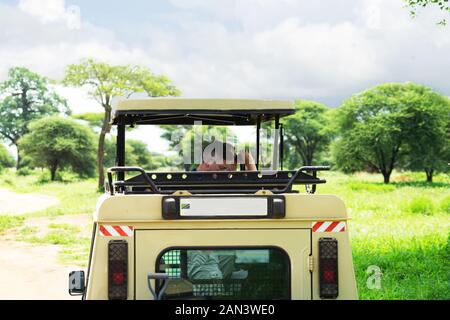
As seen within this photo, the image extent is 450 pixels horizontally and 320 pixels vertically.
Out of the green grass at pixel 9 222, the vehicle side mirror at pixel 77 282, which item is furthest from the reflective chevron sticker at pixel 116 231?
the green grass at pixel 9 222

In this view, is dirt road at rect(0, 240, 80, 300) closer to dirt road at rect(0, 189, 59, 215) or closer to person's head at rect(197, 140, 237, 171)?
person's head at rect(197, 140, 237, 171)

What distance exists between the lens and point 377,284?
9.60 metres

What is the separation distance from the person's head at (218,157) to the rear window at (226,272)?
5.83ft

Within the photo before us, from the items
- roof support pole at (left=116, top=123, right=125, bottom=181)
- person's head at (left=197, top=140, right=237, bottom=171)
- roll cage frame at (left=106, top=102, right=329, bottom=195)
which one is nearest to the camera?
roll cage frame at (left=106, top=102, right=329, bottom=195)

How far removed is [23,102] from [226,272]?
78.3 m

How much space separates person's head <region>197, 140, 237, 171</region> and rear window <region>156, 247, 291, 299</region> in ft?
5.83

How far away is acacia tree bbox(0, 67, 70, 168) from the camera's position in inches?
3076

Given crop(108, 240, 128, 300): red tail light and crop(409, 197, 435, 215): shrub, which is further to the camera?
crop(409, 197, 435, 215): shrub

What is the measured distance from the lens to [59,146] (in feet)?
172

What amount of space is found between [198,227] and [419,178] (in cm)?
5089

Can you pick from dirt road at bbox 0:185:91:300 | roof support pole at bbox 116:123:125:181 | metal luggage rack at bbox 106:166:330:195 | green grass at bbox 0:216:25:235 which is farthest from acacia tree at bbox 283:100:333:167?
metal luggage rack at bbox 106:166:330:195

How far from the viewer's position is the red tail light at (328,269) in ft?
14.4
